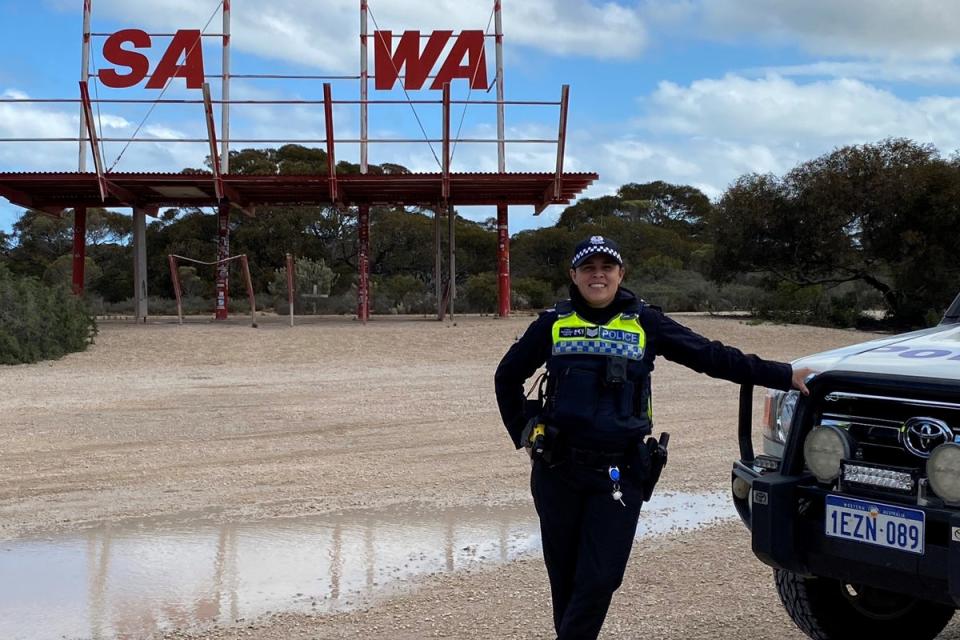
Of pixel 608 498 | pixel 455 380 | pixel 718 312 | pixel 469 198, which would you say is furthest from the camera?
pixel 718 312

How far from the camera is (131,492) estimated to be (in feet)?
26.7

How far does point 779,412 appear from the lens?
476 centimetres

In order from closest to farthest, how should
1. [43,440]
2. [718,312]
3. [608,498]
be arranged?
1. [608,498]
2. [43,440]
3. [718,312]

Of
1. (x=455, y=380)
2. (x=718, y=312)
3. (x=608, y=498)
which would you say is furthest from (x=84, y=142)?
(x=608, y=498)

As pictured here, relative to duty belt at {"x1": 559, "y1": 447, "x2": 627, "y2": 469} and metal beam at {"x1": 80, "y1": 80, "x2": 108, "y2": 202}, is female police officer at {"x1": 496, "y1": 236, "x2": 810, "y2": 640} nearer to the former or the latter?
duty belt at {"x1": 559, "y1": 447, "x2": 627, "y2": 469}

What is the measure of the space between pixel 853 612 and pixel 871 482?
41.8 inches

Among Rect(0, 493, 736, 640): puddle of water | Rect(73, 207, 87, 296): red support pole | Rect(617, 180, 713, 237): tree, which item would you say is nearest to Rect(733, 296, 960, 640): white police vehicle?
Rect(0, 493, 736, 640): puddle of water

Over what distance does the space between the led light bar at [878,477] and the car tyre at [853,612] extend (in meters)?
0.80

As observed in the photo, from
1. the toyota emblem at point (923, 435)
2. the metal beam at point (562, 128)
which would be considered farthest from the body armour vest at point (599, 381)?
the metal beam at point (562, 128)

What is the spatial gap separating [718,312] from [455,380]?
20.7 meters

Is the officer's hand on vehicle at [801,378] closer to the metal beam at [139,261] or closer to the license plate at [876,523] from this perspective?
the license plate at [876,523]

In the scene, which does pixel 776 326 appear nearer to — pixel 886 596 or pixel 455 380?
pixel 455 380

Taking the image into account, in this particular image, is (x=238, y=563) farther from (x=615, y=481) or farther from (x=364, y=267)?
(x=364, y=267)

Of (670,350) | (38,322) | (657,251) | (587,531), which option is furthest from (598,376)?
(657,251)
